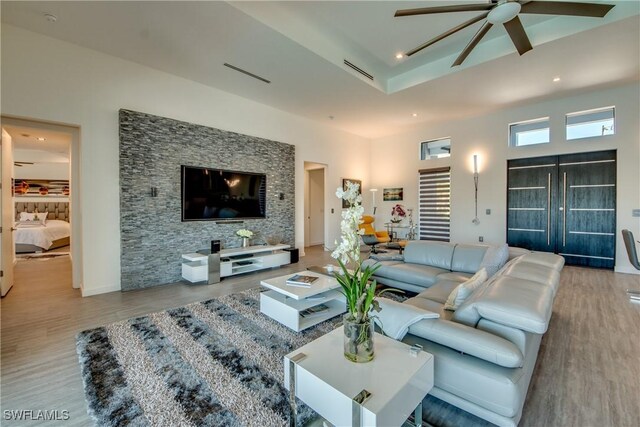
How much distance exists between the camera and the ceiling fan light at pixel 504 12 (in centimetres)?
237

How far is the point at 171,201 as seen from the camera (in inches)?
175

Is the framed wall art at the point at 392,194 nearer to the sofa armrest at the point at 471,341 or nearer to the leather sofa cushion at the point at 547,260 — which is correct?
the leather sofa cushion at the point at 547,260

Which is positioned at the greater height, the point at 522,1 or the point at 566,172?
the point at 522,1

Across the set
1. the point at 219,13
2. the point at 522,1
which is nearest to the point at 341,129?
the point at 219,13

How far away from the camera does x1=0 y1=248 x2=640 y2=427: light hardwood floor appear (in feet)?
5.50

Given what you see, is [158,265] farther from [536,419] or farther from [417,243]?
[536,419]

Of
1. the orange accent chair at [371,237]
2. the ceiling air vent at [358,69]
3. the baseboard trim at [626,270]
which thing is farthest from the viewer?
the orange accent chair at [371,237]

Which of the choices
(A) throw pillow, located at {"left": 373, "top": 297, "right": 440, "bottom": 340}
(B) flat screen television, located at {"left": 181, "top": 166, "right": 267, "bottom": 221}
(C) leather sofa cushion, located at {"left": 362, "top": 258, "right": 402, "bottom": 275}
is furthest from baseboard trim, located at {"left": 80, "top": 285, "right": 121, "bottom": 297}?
(A) throw pillow, located at {"left": 373, "top": 297, "right": 440, "bottom": 340}

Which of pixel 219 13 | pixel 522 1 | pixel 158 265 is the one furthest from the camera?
pixel 158 265

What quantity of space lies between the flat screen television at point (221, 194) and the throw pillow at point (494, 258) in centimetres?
420

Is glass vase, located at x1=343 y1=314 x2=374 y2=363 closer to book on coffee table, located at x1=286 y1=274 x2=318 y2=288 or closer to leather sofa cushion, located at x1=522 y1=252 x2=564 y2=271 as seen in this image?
book on coffee table, located at x1=286 y1=274 x2=318 y2=288

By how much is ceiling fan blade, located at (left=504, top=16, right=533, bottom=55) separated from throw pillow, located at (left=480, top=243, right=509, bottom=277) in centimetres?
234

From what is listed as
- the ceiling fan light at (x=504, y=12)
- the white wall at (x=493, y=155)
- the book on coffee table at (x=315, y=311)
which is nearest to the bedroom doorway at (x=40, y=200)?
the book on coffee table at (x=315, y=311)

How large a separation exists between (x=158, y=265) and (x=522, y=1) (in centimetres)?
553
